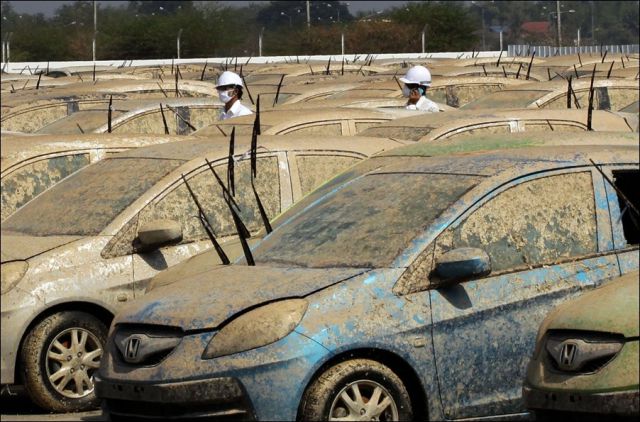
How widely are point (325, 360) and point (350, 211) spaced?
51.4 inches

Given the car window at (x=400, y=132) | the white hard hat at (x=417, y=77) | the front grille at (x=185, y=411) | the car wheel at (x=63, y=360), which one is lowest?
the car wheel at (x=63, y=360)

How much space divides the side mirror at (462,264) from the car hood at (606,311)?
0.65 metres

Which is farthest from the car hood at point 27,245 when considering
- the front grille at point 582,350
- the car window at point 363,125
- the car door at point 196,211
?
the car window at point 363,125

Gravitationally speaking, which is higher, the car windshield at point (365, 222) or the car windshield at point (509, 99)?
the car windshield at point (365, 222)

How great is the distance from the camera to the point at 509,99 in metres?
16.6

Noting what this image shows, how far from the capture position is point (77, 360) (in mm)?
9141

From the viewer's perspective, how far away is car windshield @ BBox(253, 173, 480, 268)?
7324 mm

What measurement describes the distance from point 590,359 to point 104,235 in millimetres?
4022

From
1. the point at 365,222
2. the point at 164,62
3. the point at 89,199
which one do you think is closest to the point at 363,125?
the point at 89,199

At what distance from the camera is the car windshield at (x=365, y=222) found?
24.0 feet

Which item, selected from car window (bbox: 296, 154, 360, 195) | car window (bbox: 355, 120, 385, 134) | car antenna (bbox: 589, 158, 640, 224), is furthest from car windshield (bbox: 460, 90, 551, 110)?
car antenna (bbox: 589, 158, 640, 224)

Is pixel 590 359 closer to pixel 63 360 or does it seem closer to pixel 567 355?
pixel 567 355

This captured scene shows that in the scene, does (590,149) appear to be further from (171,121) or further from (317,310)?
(171,121)

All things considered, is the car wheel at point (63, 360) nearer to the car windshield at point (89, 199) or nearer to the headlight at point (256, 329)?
the car windshield at point (89, 199)
